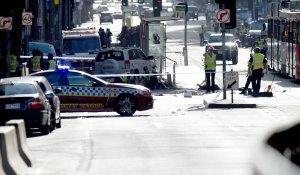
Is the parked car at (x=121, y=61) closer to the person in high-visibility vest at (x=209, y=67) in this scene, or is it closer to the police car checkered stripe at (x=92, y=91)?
the person in high-visibility vest at (x=209, y=67)

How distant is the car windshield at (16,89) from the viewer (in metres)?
24.1

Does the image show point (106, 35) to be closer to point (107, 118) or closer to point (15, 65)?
point (15, 65)

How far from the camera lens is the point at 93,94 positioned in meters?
30.5

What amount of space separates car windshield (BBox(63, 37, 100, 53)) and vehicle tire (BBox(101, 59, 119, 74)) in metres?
6.22

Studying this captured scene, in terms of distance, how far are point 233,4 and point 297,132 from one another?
28.5 meters

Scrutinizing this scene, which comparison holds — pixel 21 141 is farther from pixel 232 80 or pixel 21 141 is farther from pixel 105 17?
pixel 105 17

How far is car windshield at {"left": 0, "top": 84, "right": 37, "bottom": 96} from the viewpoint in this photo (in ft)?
79.2

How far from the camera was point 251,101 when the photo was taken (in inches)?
1380

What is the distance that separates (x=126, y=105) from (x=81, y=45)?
65.5 feet

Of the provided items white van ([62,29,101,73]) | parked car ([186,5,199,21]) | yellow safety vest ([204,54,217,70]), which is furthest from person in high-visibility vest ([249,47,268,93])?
parked car ([186,5,199,21])

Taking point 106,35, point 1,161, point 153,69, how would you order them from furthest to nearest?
point 106,35 < point 153,69 < point 1,161

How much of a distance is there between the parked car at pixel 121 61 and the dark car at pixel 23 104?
19835mm

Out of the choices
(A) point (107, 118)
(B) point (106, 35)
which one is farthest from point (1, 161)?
(B) point (106, 35)

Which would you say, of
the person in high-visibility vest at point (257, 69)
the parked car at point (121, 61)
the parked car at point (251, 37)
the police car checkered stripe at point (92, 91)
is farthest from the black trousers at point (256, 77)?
the parked car at point (251, 37)
